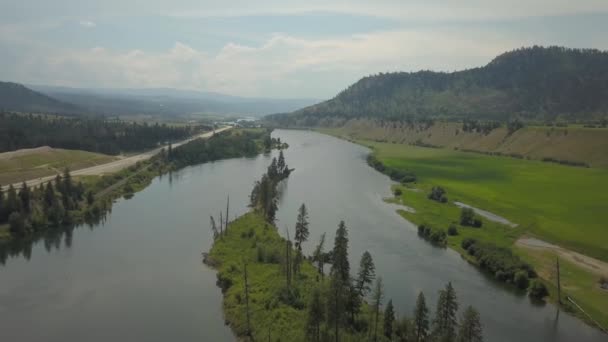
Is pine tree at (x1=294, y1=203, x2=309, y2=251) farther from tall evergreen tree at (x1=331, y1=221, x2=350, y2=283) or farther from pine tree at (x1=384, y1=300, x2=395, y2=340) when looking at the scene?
pine tree at (x1=384, y1=300, x2=395, y2=340)

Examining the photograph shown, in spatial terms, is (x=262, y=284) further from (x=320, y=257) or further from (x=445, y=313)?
(x=445, y=313)

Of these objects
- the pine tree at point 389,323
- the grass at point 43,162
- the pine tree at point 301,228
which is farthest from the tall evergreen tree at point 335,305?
the grass at point 43,162

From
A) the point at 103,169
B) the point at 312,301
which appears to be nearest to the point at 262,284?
the point at 312,301

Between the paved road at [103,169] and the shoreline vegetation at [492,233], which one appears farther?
the paved road at [103,169]

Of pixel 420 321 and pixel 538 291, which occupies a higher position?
pixel 420 321

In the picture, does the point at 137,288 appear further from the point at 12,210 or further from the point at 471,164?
the point at 471,164

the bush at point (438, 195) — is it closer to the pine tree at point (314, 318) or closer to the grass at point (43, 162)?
the pine tree at point (314, 318)
